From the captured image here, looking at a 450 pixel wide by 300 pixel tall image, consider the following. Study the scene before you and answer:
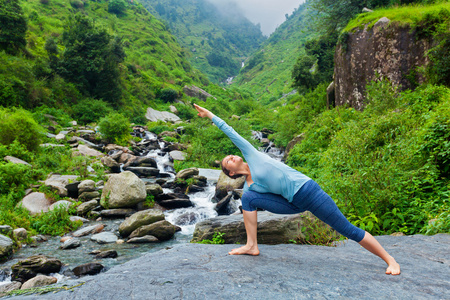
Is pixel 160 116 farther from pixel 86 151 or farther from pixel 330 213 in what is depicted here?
pixel 330 213

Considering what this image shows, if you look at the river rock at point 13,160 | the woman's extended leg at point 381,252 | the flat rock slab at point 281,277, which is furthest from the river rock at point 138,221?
the woman's extended leg at point 381,252

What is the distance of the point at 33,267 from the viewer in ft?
21.1

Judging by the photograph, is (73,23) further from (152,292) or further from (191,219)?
(152,292)

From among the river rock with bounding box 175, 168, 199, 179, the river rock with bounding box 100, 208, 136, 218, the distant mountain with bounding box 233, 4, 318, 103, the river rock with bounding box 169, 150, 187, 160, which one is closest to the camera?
the river rock with bounding box 100, 208, 136, 218

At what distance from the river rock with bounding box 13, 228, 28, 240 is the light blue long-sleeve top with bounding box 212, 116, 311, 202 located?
8.57 m

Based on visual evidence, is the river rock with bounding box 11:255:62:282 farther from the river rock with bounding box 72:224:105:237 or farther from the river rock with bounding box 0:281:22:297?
the river rock with bounding box 72:224:105:237

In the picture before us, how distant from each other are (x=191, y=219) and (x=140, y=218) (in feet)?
8.07

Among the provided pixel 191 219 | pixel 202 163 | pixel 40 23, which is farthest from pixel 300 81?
pixel 40 23

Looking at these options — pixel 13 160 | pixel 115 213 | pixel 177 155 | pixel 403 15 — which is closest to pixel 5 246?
pixel 115 213

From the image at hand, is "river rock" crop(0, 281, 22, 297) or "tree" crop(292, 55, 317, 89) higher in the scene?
"tree" crop(292, 55, 317, 89)

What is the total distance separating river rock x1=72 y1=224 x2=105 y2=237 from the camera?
29.9ft

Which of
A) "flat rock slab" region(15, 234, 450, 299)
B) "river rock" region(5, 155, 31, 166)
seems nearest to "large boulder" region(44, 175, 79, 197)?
"river rock" region(5, 155, 31, 166)

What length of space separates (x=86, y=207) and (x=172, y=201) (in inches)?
140

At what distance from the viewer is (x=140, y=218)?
940 centimetres
